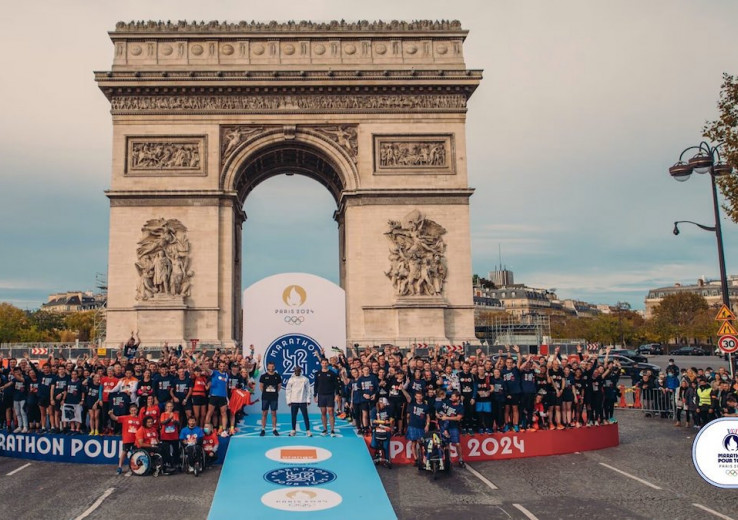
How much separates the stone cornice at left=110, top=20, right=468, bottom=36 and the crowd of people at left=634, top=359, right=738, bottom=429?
18473 millimetres

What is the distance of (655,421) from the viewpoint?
19.5m

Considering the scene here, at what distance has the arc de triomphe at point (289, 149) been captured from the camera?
28.1 metres

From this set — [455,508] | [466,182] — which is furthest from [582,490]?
[466,182]

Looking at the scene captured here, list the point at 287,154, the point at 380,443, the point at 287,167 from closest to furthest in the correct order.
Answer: the point at 380,443 < the point at 287,154 < the point at 287,167

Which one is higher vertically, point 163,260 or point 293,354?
point 163,260

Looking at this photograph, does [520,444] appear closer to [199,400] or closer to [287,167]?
[199,400]

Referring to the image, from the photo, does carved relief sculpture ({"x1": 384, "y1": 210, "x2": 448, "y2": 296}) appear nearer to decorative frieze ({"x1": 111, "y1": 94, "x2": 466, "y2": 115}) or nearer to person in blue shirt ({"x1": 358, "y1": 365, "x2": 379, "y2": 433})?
decorative frieze ({"x1": 111, "y1": 94, "x2": 466, "y2": 115})

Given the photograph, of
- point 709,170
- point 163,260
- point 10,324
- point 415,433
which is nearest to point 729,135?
point 709,170

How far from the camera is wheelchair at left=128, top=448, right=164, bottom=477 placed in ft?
39.6

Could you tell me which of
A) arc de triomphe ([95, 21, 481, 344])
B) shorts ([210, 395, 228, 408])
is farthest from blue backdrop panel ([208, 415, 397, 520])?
arc de triomphe ([95, 21, 481, 344])

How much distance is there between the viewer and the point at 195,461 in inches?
477

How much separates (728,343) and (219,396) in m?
11.6

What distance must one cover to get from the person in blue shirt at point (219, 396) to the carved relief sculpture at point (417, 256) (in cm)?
1509

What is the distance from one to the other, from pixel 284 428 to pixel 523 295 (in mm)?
94423
